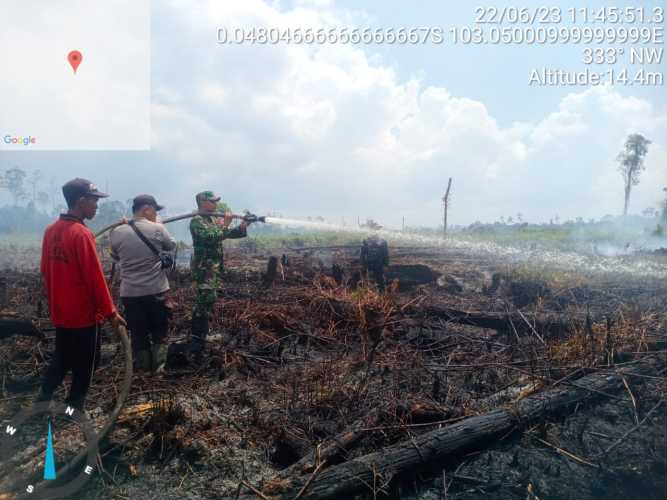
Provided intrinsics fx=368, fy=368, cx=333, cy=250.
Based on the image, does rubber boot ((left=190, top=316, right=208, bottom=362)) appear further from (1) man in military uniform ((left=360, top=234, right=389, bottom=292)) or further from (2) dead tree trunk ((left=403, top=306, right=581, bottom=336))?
(1) man in military uniform ((left=360, top=234, right=389, bottom=292))

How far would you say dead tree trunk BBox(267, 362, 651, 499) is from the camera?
238 cm

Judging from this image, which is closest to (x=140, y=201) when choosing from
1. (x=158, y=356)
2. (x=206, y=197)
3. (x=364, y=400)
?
(x=206, y=197)

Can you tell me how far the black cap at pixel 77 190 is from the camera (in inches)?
118

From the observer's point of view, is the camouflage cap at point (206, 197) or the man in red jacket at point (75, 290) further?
the camouflage cap at point (206, 197)

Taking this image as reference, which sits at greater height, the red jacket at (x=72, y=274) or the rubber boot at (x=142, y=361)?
the red jacket at (x=72, y=274)

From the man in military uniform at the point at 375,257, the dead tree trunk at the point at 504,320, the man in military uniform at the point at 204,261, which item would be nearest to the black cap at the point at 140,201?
the man in military uniform at the point at 204,261

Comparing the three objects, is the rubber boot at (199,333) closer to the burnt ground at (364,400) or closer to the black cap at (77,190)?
the burnt ground at (364,400)

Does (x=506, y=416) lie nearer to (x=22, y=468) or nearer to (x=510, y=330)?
(x=510, y=330)

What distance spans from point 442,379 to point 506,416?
1162 millimetres

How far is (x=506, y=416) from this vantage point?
3174 millimetres

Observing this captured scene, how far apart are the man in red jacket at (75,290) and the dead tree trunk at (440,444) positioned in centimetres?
202

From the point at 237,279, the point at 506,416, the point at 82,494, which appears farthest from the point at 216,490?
the point at 237,279

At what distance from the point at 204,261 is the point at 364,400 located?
2.74 m

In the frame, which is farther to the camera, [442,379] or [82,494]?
[442,379]
